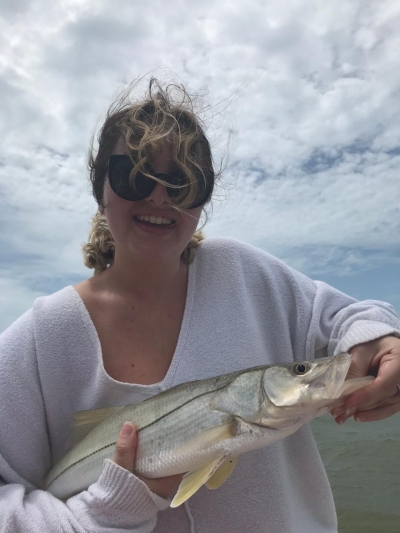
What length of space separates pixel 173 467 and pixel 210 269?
3.95ft

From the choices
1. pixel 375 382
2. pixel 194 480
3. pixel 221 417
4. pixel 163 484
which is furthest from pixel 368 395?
pixel 163 484

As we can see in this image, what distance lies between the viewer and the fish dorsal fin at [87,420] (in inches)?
89.1

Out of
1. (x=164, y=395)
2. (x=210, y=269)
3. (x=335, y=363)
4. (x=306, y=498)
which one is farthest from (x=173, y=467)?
(x=210, y=269)

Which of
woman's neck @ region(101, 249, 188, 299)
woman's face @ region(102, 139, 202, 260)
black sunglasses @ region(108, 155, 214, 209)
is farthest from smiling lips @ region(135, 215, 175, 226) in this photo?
woman's neck @ region(101, 249, 188, 299)

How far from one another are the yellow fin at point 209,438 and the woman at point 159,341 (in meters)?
0.21

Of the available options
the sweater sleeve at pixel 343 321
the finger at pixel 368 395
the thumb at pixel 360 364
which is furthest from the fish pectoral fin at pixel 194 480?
the sweater sleeve at pixel 343 321

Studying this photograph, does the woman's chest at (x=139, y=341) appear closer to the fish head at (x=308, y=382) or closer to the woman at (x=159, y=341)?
the woman at (x=159, y=341)

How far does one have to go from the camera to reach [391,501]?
654cm

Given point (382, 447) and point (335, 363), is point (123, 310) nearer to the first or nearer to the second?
point (335, 363)

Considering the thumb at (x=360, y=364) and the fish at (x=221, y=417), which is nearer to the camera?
the fish at (x=221, y=417)

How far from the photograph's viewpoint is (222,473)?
6.24 ft

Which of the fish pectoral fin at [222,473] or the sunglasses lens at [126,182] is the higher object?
the sunglasses lens at [126,182]

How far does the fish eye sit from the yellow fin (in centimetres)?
35

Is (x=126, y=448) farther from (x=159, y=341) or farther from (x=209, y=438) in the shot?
(x=159, y=341)
